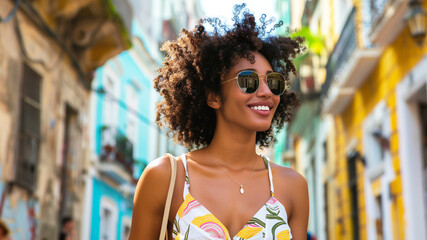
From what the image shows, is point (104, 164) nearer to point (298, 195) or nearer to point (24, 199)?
point (24, 199)

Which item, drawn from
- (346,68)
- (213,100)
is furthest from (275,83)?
(346,68)

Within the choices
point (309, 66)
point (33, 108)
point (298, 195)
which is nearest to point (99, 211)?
point (33, 108)

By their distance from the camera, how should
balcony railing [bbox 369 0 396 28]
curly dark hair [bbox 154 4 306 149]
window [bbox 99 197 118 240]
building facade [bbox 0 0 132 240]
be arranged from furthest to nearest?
1. window [bbox 99 197 118 240]
2. balcony railing [bbox 369 0 396 28]
3. building facade [bbox 0 0 132 240]
4. curly dark hair [bbox 154 4 306 149]

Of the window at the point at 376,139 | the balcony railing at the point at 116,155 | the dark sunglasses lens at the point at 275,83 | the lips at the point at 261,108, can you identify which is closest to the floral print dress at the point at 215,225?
the lips at the point at 261,108

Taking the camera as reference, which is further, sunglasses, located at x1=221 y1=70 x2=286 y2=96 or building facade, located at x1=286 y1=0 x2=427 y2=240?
building facade, located at x1=286 y1=0 x2=427 y2=240

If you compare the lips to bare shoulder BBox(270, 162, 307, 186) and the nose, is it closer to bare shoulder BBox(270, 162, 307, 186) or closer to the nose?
the nose

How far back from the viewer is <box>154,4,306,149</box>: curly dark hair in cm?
294

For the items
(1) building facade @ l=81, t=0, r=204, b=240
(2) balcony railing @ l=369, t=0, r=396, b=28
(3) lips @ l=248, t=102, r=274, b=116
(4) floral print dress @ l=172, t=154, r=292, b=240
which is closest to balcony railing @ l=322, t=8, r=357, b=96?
(2) balcony railing @ l=369, t=0, r=396, b=28

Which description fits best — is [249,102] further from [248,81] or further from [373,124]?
[373,124]

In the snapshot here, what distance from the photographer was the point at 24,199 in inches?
401

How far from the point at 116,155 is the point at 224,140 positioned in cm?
1441

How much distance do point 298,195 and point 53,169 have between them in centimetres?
949

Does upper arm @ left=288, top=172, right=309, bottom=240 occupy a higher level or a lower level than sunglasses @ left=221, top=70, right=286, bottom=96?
lower

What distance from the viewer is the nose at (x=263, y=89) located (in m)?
2.84
